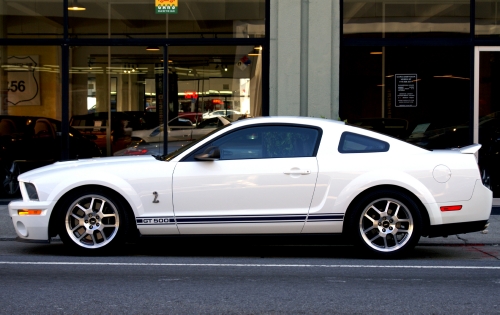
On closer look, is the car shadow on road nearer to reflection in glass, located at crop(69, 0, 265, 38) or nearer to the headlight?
the headlight

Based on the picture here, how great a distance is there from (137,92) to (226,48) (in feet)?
5.57

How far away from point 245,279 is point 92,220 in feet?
6.52

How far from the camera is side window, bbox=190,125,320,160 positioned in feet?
26.1

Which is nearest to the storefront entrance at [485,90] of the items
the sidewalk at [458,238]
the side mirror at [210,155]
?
the sidewalk at [458,238]

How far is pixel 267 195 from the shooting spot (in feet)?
25.6

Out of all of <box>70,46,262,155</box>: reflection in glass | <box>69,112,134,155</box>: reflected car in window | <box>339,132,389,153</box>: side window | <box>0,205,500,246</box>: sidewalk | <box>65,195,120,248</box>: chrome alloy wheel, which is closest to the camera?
<box>65,195,120,248</box>: chrome alloy wheel

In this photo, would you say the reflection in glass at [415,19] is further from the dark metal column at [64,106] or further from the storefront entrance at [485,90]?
the dark metal column at [64,106]

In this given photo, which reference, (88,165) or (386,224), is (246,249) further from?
(88,165)

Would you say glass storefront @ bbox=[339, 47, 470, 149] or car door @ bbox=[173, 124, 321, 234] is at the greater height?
glass storefront @ bbox=[339, 47, 470, 149]

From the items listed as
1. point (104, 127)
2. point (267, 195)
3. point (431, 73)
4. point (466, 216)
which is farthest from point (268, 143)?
point (104, 127)

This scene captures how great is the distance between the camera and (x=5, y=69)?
13016mm

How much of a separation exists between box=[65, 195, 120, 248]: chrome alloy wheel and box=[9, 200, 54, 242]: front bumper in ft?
0.71

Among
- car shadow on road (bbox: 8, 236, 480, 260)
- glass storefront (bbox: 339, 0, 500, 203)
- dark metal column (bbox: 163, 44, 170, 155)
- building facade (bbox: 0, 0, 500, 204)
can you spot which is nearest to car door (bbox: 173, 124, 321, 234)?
car shadow on road (bbox: 8, 236, 480, 260)

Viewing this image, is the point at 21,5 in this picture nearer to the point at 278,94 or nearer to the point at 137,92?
the point at 137,92
